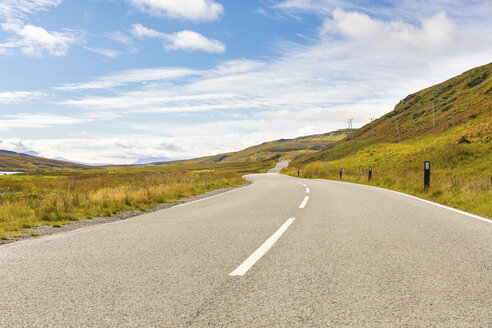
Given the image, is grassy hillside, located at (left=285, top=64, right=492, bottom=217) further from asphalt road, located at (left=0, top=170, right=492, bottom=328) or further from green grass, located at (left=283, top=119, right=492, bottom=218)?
asphalt road, located at (left=0, top=170, right=492, bottom=328)

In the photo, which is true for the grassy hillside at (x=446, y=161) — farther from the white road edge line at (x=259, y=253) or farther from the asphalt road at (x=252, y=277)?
the white road edge line at (x=259, y=253)

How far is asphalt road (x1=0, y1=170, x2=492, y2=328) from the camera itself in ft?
9.55

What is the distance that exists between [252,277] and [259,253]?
113cm

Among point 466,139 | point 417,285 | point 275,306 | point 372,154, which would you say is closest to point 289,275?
point 275,306

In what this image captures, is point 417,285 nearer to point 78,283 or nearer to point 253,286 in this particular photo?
point 253,286

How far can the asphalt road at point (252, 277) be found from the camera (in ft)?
9.55

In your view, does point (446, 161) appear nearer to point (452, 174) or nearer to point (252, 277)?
point (452, 174)

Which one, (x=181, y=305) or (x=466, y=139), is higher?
(x=466, y=139)

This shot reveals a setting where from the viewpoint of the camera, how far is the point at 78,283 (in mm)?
3795

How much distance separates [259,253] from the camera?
505cm

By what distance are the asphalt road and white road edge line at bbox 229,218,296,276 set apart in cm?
2

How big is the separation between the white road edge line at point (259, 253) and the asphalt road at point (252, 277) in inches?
0.6

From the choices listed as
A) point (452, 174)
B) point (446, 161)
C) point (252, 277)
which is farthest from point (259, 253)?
point (446, 161)

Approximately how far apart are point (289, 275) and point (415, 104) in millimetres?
133820
